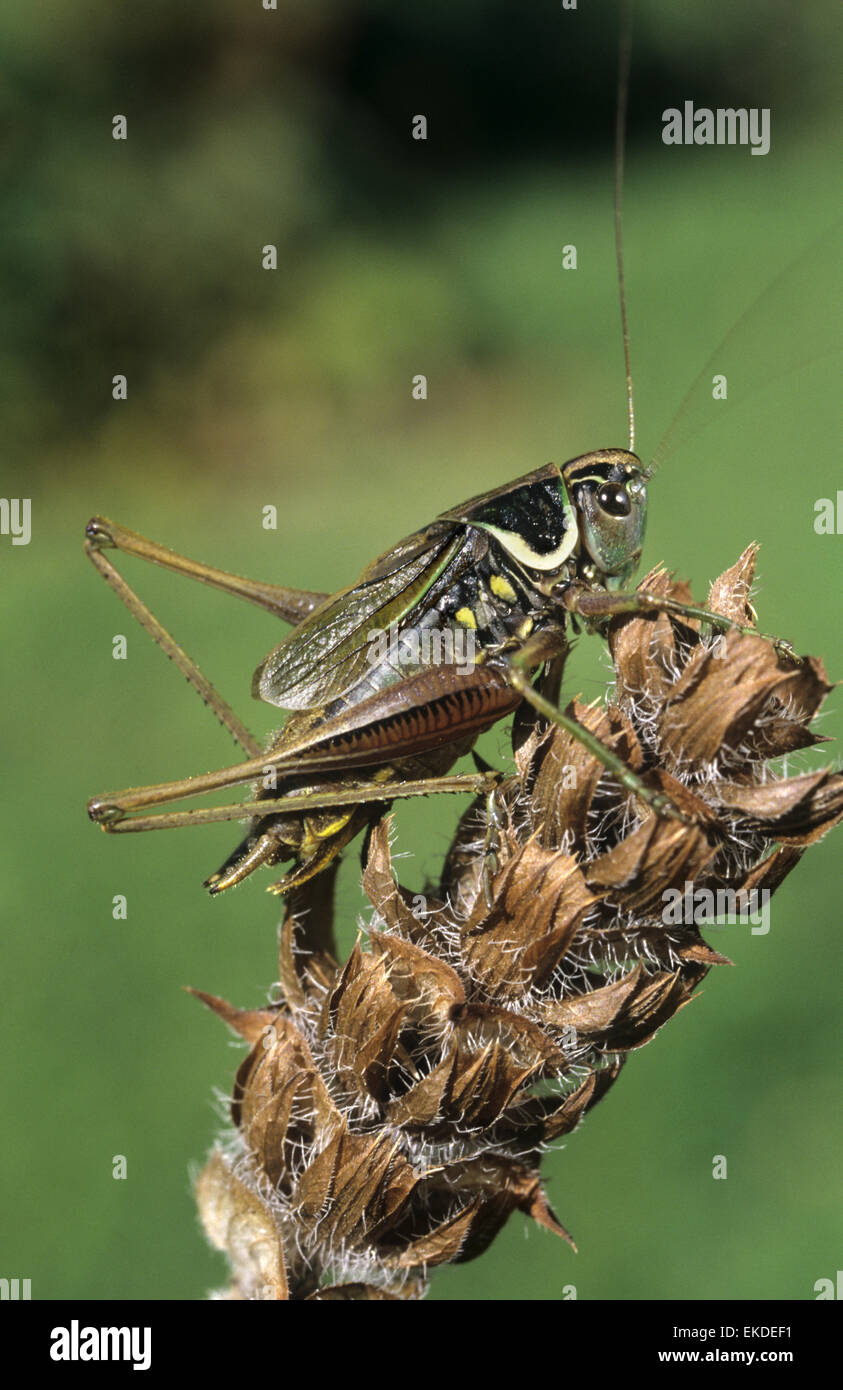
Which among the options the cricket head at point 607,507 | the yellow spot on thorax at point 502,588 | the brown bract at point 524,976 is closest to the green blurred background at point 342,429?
the cricket head at point 607,507

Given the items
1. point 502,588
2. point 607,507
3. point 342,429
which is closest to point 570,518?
point 607,507

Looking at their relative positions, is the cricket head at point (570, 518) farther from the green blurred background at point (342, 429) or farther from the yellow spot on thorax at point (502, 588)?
the green blurred background at point (342, 429)

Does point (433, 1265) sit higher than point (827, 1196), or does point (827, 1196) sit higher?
point (433, 1265)

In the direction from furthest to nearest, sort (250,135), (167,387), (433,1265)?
(250,135)
(167,387)
(433,1265)

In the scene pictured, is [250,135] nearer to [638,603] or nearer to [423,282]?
[423,282]

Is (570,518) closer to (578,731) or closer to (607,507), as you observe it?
(607,507)

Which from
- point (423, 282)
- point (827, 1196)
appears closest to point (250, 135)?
point (423, 282)
